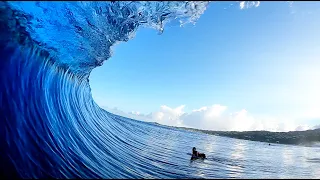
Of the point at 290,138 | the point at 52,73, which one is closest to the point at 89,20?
the point at 52,73

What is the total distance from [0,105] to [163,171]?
622 centimetres

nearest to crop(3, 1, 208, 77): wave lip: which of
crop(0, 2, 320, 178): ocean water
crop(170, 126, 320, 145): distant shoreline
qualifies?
crop(0, 2, 320, 178): ocean water

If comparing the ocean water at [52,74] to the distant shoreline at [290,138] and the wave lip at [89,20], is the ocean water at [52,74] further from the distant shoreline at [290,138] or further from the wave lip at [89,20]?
the distant shoreline at [290,138]

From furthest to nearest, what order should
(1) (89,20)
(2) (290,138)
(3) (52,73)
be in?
(2) (290,138) → (3) (52,73) → (1) (89,20)

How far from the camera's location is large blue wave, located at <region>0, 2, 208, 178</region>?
8367 mm

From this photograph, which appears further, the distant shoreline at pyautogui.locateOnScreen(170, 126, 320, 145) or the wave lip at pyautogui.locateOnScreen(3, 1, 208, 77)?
the distant shoreline at pyautogui.locateOnScreen(170, 126, 320, 145)

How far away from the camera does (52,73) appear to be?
46.9ft

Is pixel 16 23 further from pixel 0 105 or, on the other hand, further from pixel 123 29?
pixel 123 29

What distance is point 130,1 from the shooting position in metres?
8.69

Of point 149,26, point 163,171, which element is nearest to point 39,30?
point 149,26

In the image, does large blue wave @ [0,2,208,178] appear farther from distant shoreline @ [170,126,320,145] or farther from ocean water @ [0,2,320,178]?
distant shoreline @ [170,126,320,145]

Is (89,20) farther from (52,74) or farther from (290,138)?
(290,138)

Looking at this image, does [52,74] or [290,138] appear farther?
[290,138]

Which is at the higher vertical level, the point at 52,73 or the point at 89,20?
the point at 89,20
